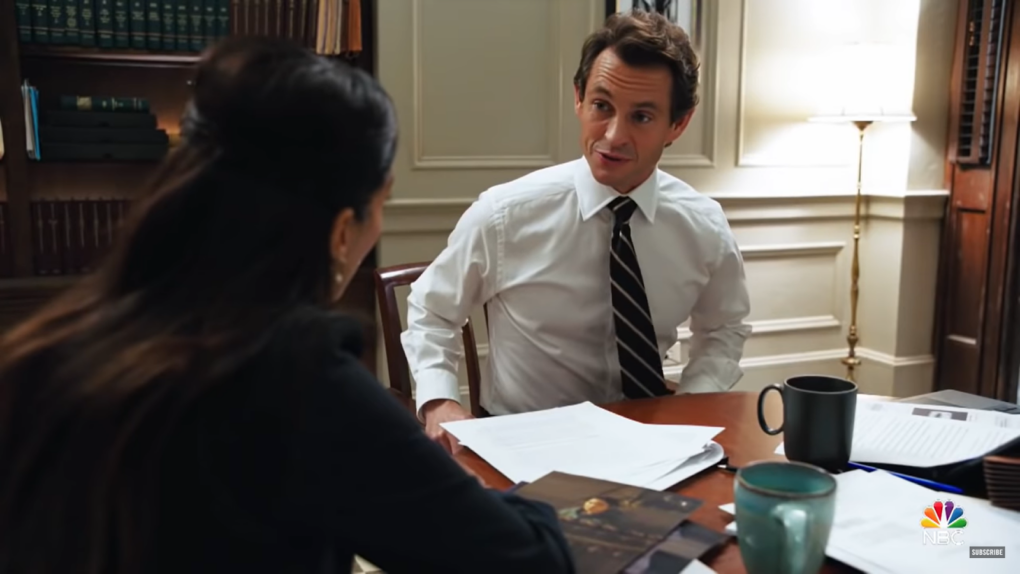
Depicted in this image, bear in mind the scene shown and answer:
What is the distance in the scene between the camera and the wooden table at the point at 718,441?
852 millimetres

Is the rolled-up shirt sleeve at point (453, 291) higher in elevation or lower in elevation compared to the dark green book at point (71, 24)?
lower

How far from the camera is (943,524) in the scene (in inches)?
34.6

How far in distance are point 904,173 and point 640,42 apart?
218 centimetres

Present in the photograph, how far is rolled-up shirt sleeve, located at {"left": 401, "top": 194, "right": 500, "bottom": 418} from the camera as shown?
1.51m

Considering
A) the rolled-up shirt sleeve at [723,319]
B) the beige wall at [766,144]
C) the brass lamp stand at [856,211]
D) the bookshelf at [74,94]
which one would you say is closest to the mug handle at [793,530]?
the rolled-up shirt sleeve at [723,319]

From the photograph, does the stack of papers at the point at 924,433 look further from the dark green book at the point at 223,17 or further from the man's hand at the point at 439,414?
the dark green book at the point at 223,17

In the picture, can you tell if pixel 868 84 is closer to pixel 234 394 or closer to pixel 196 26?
pixel 196 26

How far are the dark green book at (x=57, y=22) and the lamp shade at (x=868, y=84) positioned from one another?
2.58 m

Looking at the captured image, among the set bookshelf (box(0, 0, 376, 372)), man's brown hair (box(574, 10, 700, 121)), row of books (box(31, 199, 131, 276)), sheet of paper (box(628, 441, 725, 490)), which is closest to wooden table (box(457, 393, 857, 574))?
sheet of paper (box(628, 441, 725, 490))

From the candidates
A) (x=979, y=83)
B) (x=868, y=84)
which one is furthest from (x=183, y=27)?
(x=979, y=83)

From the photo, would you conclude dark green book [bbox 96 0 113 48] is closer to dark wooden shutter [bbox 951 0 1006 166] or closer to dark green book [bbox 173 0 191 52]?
dark green book [bbox 173 0 191 52]

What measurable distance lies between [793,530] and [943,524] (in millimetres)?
247

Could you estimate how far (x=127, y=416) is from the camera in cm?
53

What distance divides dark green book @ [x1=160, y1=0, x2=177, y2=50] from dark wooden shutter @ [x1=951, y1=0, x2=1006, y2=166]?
2.83 meters
